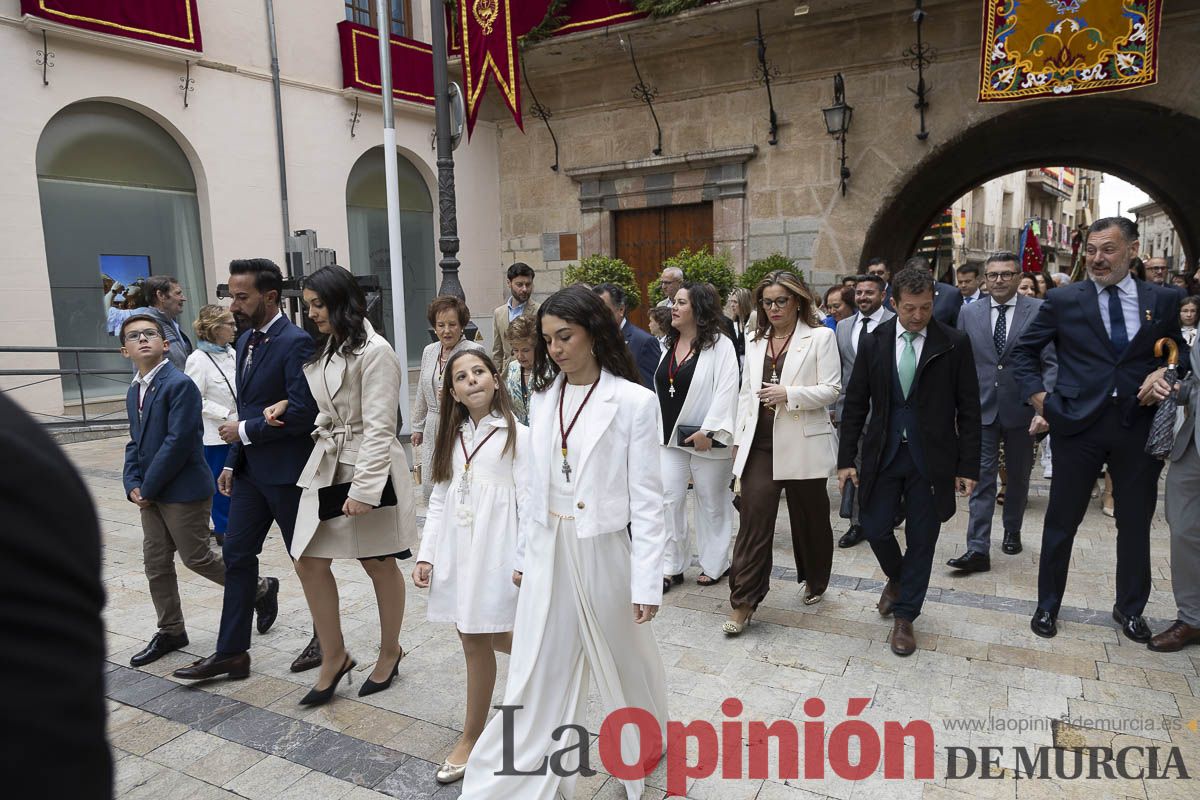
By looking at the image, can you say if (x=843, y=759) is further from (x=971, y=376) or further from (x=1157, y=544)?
(x=1157, y=544)

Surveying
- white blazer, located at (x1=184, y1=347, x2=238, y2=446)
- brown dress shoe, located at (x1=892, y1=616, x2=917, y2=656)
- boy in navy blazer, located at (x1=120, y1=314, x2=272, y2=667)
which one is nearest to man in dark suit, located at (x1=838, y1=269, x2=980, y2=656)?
brown dress shoe, located at (x1=892, y1=616, x2=917, y2=656)

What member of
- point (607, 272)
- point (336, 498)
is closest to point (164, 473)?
point (336, 498)

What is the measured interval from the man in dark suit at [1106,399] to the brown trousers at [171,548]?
457cm

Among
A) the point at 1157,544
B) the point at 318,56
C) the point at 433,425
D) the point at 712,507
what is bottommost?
the point at 1157,544

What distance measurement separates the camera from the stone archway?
11602 mm

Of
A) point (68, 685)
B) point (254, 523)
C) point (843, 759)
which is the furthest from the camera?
point (254, 523)

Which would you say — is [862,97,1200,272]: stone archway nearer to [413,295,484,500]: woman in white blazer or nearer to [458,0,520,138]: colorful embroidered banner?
[458,0,520,138]: colorful embroidered banner

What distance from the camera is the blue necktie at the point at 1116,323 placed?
4.13 metres

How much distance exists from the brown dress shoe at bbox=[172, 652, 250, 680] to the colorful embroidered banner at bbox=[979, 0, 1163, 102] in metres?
10.8

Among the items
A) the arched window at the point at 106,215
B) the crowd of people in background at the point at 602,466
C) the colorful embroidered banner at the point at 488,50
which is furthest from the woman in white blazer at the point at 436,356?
the arched window at the point at 106,215

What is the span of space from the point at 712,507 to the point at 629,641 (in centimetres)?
235

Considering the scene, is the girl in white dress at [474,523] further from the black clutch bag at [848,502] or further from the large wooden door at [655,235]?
the large wooden door at [655,235]

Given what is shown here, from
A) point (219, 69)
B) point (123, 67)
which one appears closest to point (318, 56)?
point (219, 69)

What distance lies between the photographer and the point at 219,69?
→ 38.1 feet
